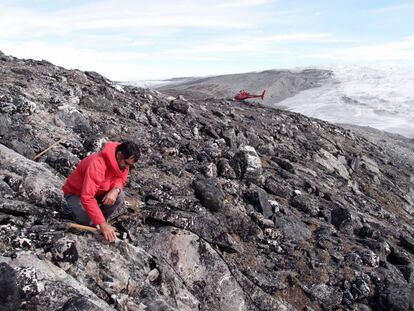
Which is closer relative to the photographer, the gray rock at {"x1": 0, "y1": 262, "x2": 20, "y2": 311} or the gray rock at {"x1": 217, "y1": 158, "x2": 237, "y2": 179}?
the gray rock at {"x1": 0, "y1": 262, "x2": 20, "y2": 311}

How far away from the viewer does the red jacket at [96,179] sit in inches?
252

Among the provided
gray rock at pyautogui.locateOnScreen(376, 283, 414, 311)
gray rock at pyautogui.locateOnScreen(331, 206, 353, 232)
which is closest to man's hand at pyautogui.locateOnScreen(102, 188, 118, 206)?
gray rock at pyautogui.locateOnScreen(376, 283, 414, 311)

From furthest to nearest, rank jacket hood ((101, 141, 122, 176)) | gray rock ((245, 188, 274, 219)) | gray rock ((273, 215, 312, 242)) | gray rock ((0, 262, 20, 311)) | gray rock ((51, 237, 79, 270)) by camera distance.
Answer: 1. gray rock ((245, 188, 274, 219))
2. gray rock ((273, 215, 312, 242))
3. jacket hood ((101, 141, 122, 176))
4. gray rock ((51, 237, 79, 270))
5. gray rock ((0, 262, 20, 311))

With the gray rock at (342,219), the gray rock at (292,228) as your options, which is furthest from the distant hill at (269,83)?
the gray rock at (292,228)

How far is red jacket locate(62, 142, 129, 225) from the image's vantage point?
6402 mm

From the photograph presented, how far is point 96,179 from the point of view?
21.5 ft

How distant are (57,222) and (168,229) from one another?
7.59 feet

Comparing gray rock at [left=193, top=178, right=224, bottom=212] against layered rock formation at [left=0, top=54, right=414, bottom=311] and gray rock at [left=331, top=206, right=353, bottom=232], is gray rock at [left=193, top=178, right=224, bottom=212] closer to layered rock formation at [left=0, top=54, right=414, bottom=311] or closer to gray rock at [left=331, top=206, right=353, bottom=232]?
layered rock formation at [left=0, top=54, right=414, bottom=311]

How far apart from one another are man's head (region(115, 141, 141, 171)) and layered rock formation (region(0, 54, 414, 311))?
4.14 feet

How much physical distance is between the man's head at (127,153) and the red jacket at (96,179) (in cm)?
8

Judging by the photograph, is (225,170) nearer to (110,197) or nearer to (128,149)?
(110,197)

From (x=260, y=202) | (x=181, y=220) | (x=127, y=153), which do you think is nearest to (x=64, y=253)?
(x=127, y=153)

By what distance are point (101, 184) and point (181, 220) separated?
2.44 m

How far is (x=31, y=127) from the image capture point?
449 inches
